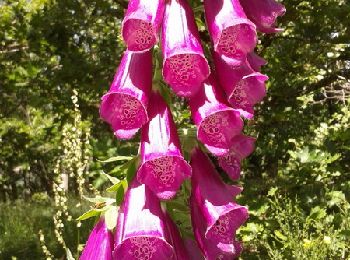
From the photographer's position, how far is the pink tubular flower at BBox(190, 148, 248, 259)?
4.52 ft

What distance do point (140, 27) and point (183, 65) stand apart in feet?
0.47

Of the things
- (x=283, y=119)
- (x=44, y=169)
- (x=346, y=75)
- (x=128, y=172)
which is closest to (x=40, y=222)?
(x=44, y=169)

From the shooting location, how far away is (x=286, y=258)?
4.30 metres

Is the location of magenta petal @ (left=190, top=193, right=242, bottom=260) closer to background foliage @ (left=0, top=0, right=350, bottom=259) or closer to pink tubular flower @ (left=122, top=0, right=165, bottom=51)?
pink tubular flower @ (left=122, top=0, right=165, bottom=51)

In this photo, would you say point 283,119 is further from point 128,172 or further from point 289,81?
point 128,172

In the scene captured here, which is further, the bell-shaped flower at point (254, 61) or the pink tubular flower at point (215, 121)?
the bell-shaped flower at point (254, 61)

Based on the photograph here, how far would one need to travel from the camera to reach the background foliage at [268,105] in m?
4.53

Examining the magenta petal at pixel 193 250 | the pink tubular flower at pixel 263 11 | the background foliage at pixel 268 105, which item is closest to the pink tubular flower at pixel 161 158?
the magenta petal at pixel 193 250

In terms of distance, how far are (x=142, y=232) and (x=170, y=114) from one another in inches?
12.3

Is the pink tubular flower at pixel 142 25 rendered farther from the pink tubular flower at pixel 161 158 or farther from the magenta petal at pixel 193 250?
the magenta petal at pixel 193 250

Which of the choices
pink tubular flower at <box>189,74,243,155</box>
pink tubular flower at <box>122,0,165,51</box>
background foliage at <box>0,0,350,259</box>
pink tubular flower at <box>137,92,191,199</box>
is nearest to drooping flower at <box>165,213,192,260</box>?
pink tubular flower at <box>137,92,191,199</box>

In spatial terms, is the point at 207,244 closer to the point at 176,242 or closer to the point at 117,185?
the point at 176,242

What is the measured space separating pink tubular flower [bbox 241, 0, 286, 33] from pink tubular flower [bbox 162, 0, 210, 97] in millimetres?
175

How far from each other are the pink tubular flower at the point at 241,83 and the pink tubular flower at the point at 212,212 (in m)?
0.18
